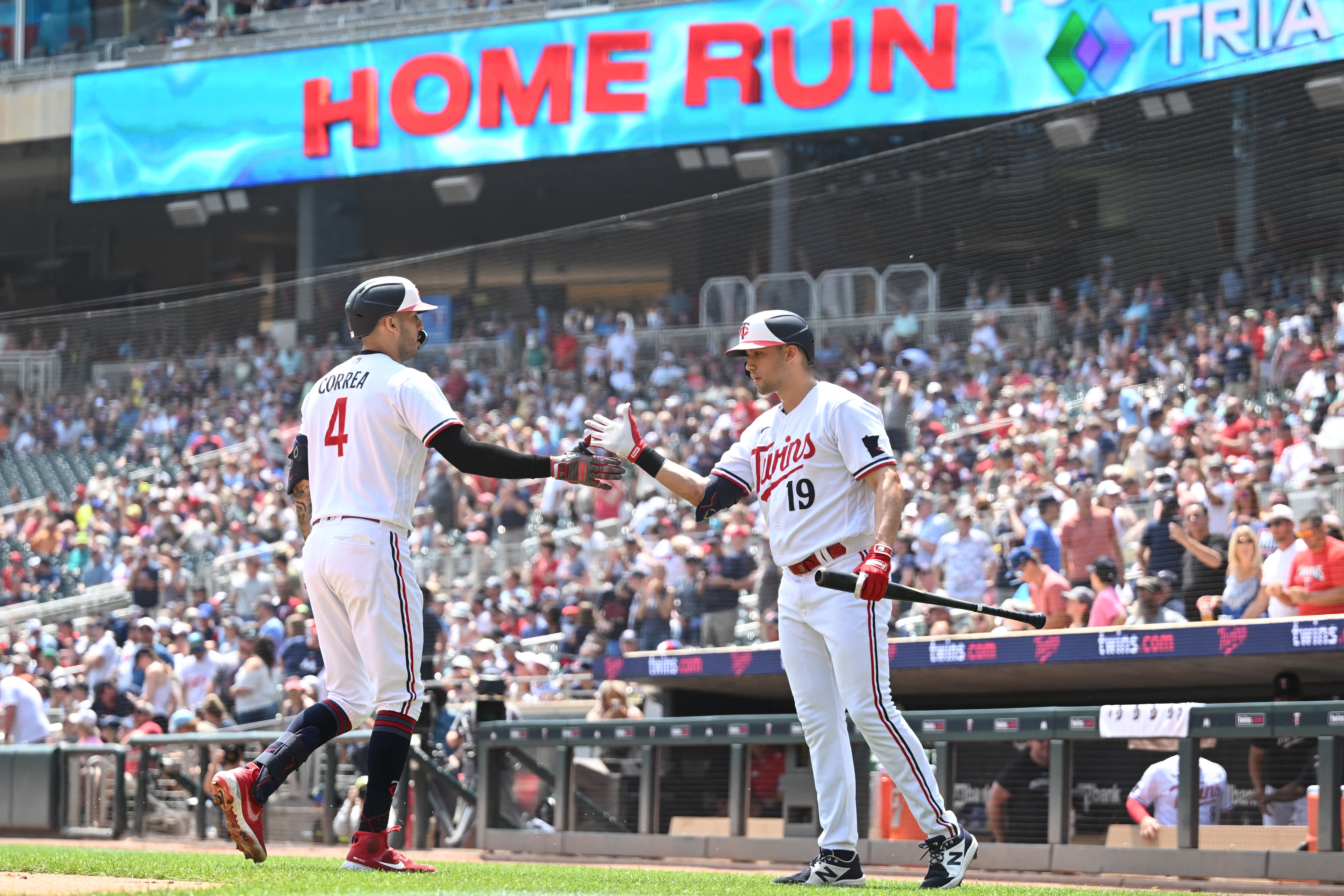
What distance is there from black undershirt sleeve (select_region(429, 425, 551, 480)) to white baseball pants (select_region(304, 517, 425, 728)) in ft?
1.08

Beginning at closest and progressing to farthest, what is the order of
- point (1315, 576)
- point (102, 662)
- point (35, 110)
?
point (1315, 576), point (102, 662), point (35, 110)

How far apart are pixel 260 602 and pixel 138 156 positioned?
522 inches

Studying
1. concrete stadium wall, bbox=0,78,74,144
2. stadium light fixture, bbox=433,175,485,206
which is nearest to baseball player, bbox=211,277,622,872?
stadium light fixture, bbox=433,175,485,206

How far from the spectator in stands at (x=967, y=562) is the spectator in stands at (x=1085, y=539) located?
0.62 m

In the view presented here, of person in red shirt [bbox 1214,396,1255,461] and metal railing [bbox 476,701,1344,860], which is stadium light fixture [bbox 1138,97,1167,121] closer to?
person in red shirt [bbox 1214,396,1255,461]

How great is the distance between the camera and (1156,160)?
14086 mm

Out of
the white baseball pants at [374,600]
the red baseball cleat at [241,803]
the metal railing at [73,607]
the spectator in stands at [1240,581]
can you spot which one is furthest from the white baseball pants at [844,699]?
the metal railing at [73,607]

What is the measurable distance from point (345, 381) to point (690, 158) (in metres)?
18.2

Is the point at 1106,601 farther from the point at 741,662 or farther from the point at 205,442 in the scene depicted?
the point at 205,442

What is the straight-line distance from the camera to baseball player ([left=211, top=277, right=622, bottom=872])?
466cm

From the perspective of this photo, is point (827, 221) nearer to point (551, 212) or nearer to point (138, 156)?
point (551, 212)

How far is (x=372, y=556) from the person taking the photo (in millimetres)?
4719

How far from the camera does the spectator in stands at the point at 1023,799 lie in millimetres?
6891

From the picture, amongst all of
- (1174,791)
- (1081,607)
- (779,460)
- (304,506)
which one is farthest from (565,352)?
(779,460)
